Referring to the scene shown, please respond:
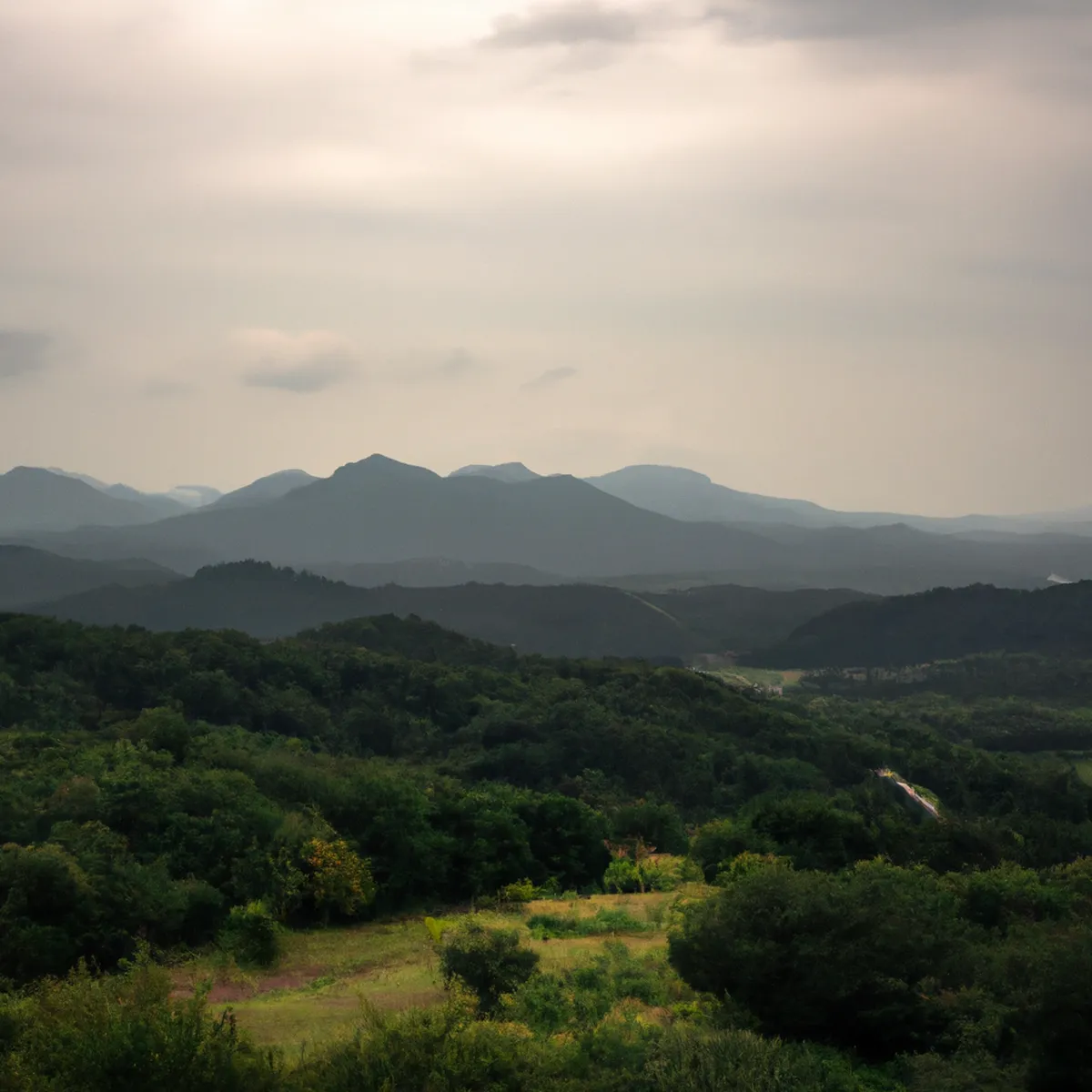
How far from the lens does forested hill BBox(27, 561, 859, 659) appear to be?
485 ft

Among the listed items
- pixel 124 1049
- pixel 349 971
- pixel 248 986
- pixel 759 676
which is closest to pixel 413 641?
pixel 759 676

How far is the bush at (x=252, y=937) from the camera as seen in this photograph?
69.3ft

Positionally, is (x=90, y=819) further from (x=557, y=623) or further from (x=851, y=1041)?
(x=557, y=623)

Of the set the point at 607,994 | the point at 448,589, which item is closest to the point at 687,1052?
the point at 607,994

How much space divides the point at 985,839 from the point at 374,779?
16.3 m

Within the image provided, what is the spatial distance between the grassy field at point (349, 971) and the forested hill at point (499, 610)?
11614 centimetres

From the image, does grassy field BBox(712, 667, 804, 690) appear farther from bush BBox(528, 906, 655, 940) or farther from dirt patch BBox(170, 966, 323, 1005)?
dirt patch BBox(170, 966, 323, 1005)

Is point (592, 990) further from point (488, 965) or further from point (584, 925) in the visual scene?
point (584, 925)

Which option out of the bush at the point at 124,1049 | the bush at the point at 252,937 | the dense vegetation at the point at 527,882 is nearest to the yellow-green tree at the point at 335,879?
the dense vegetation at the point at 527,882

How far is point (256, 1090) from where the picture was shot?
11.7 metres

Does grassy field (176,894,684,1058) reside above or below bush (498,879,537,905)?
above

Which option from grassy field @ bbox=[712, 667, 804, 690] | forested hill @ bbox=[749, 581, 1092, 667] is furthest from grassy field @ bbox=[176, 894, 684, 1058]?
forested hill @ bbox=[749, 581, 1092, 667]

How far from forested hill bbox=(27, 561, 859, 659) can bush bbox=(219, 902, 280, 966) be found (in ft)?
390

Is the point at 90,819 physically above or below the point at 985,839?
above
